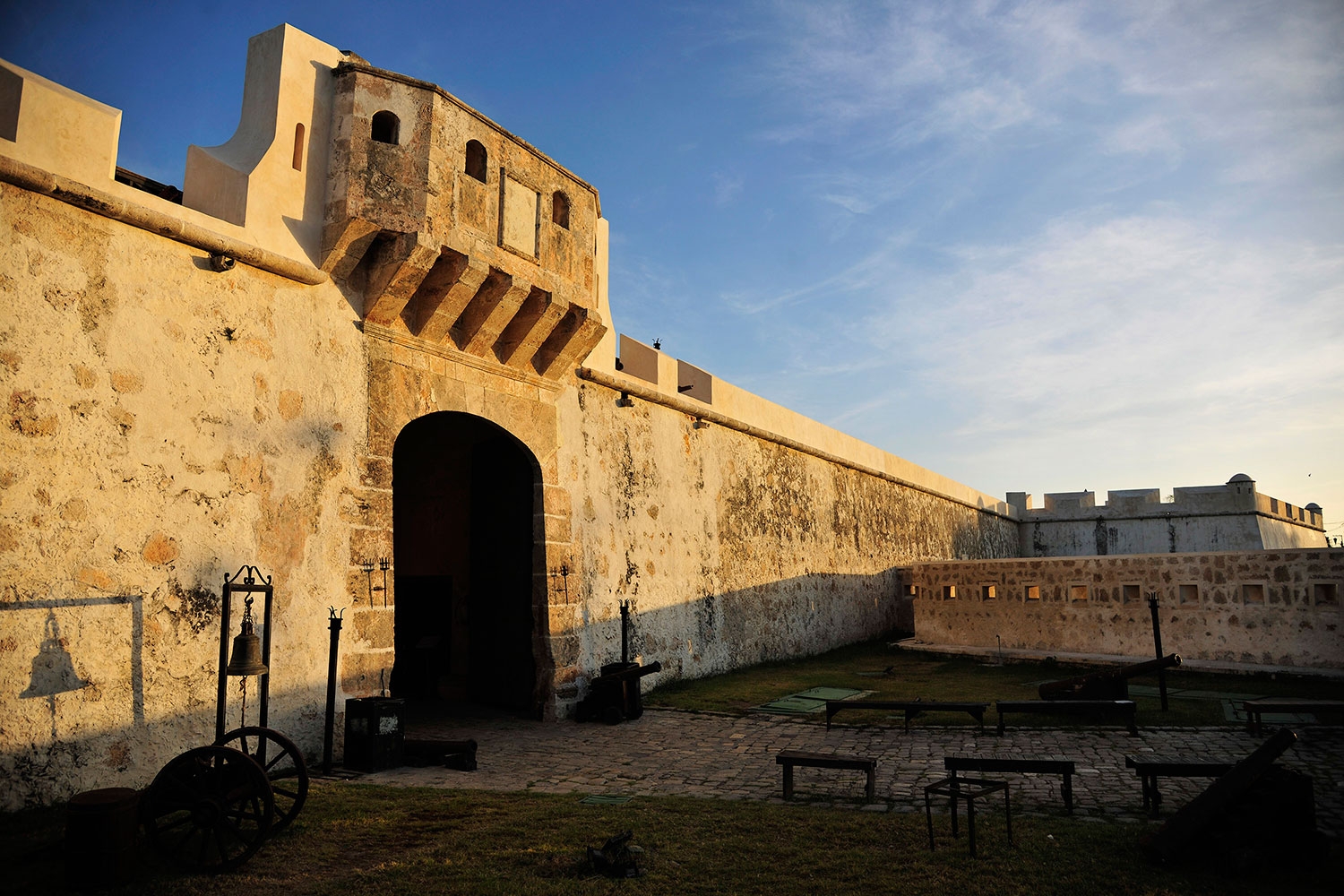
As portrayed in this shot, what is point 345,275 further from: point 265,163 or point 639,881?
point 639,881

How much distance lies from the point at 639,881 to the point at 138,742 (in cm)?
380

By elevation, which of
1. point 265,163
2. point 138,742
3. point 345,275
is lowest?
point 138,742

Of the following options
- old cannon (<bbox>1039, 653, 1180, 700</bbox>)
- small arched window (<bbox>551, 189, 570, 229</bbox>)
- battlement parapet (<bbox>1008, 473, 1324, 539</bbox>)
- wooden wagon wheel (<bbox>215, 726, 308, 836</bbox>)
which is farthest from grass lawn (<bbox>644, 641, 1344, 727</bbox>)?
battlement parapet (<bbox>1008, 473, 1324, 539</bbox>)

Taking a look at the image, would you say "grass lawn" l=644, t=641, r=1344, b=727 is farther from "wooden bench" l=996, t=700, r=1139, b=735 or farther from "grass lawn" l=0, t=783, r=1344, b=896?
"grass lawn" l=0, t=783, r=1344, b=896

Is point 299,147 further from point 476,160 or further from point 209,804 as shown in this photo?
point 209,804

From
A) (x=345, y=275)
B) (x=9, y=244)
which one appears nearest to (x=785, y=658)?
(x=345, y=275)

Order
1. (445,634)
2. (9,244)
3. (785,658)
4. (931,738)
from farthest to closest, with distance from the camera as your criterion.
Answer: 1. (785,658)
2. (445,634)
3. (931,738)
4. (9,244)

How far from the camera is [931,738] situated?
24.5ft

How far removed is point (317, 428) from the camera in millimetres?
6961

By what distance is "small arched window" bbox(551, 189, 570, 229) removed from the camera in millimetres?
9570

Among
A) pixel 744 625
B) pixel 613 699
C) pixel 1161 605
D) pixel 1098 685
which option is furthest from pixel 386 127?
pixel 1161 605

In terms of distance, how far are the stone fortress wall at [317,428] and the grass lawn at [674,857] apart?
1350 mm

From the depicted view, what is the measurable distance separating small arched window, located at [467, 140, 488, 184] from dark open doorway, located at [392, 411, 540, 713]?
265cm

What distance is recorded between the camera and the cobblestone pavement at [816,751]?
5.35 metres
